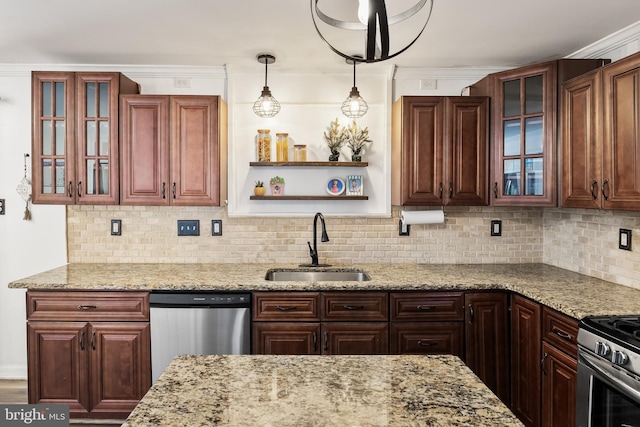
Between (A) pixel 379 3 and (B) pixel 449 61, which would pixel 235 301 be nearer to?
(A) pixel 379 3

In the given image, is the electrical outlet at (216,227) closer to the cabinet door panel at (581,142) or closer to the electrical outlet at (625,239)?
the cabinet door panel at (581,142)

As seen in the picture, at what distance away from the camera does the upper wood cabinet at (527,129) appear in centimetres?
296

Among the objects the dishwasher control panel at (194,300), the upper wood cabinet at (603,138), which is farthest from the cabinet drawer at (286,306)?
the upper wood cabinet at (603,138)

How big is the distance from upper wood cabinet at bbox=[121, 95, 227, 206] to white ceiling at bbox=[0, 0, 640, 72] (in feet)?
1.34

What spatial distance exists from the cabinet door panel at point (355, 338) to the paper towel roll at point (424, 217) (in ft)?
3.23

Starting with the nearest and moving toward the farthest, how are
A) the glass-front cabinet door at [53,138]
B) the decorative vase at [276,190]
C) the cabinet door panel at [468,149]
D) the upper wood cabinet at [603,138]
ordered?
the upper wood cabinet at [603,138], the glass-front cabinet door at [53,138], the cabinet door panel at [468,149], the decorative vase at [276,190]

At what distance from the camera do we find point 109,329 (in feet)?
9.32

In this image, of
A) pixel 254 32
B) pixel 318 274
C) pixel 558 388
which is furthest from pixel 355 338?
pixel 254 32

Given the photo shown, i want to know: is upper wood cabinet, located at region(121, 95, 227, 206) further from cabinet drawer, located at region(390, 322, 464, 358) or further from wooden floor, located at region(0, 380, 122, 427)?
cabinet drawer, located at region(390, 322, 464, 358)

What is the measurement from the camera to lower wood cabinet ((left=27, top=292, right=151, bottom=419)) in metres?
2.83

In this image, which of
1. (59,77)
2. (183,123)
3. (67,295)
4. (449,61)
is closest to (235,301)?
(67,295)

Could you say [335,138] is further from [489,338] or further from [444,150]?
[489,338]

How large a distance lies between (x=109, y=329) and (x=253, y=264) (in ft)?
3.76

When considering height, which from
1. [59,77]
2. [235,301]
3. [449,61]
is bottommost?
[235,301]
